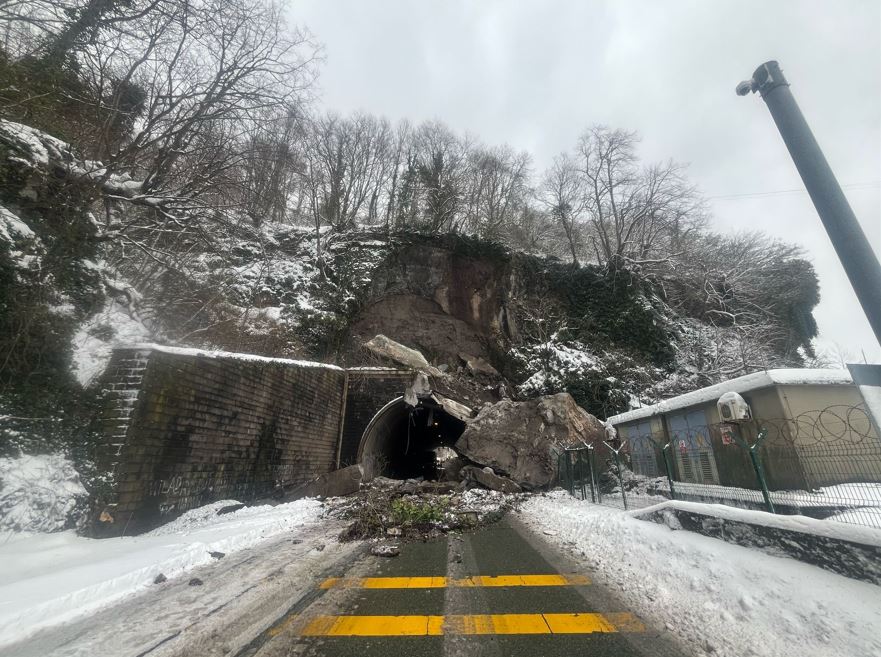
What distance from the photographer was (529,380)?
1722 cm

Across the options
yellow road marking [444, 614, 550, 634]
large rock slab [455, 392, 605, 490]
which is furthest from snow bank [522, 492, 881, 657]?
large rock slab [455, 392, 605, 490]

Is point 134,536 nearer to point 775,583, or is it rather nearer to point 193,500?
point 193,500

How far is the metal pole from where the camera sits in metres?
3.33

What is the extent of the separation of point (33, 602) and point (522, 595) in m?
4.02

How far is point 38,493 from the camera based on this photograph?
4.38 m

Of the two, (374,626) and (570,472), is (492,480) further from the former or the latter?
(374,626)

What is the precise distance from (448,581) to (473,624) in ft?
3.82

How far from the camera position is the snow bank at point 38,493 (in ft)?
13.5

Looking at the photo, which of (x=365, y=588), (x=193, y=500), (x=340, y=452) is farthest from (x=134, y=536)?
(x=340, y=452)

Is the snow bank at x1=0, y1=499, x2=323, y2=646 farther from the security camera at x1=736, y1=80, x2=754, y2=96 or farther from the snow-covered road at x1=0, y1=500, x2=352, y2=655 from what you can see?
Answer: the security camera at x1=736, y1=80, x2=754, y2=96

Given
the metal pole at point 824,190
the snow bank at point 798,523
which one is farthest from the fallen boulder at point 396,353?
the metal pole at point 824,190

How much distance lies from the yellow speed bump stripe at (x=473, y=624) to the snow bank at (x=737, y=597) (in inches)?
16.4

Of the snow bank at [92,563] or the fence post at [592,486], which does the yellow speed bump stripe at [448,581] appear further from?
the fence post at [592,486]

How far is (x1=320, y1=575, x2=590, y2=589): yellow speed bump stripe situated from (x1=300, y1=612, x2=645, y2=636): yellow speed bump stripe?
0.83 m
